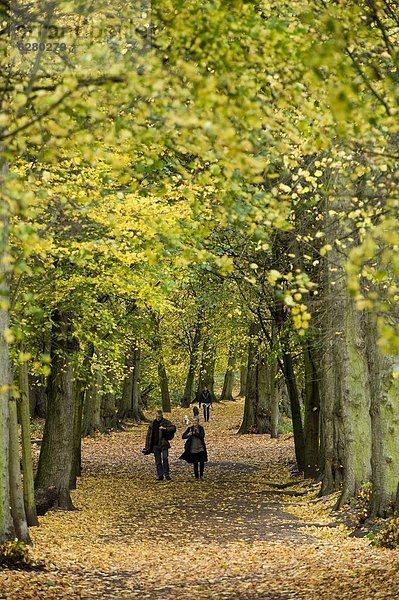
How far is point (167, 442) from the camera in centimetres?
2375

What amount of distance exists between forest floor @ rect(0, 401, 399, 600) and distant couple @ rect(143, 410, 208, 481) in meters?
0.52

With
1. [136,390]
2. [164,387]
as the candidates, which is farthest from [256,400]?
[164,387]

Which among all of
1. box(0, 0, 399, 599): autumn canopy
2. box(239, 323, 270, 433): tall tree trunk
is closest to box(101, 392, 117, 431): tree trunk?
box(0, 0, 399, 599): autumn canopy

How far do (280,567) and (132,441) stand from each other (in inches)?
975

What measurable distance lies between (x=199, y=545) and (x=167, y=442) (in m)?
9.02

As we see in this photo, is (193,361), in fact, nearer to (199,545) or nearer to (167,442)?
(167,442)

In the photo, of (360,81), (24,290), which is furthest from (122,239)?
(360,81)

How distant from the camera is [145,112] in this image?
18.7ft

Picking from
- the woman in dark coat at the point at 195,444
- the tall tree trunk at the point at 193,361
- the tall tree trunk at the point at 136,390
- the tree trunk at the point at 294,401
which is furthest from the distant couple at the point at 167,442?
the tall tree trunk at the point at 136,390

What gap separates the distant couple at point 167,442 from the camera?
23.7 metres

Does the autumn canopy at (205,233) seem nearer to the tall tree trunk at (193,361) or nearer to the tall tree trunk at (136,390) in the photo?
the tall tree trunk at (136,390)

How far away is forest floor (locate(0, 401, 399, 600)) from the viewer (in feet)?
35.0

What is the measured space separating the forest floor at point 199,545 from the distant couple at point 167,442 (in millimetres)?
521

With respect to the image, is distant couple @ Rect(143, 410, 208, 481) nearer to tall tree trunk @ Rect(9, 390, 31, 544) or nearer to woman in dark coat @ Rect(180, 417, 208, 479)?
woman in dark coat @ Rect(180, 417, 208, 479)
